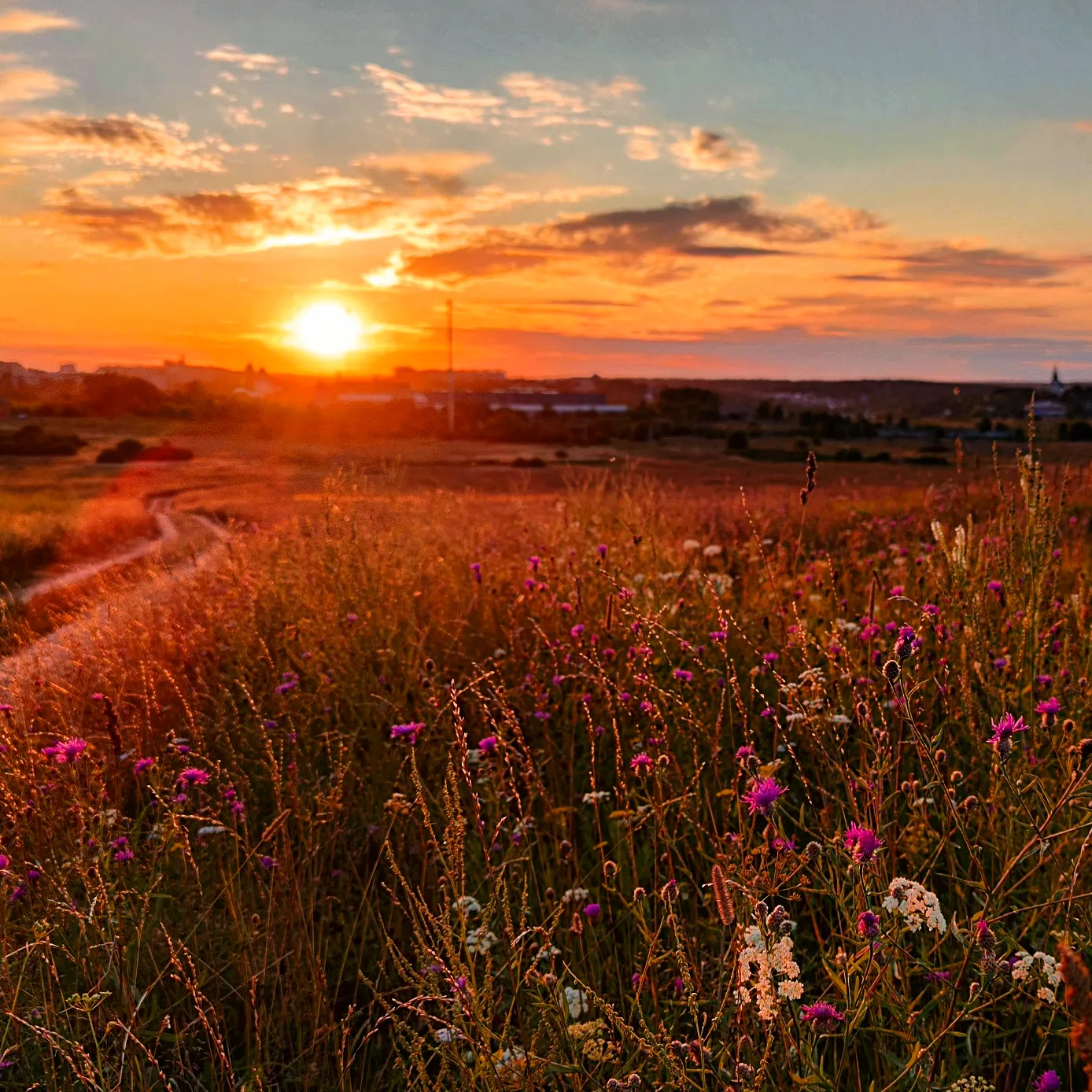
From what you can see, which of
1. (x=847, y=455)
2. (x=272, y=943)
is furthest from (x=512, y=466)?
(x=272, y=943)

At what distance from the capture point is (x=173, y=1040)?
9.55ft

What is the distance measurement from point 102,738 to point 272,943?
196 cm

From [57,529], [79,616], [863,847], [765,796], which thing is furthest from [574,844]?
[57,529]

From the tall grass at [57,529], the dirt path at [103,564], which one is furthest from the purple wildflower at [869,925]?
the tall grass at [57,529]

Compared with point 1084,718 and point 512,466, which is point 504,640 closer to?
point 1084,718

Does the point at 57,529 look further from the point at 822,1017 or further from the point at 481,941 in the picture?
the point at 822,1017

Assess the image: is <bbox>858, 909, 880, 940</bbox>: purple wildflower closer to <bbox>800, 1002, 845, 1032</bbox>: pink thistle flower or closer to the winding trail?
<bbox>800, 1002, 845, 1032</bbox>: pink thistle flower

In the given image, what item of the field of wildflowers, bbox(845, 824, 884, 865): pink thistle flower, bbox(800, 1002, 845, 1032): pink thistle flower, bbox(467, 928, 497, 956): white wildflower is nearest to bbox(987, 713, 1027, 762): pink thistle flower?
the field of wildflowers

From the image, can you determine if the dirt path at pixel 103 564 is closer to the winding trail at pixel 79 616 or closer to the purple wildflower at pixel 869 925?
the winding trail at pixel 79 616

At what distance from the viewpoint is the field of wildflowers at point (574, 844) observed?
81.0 inches

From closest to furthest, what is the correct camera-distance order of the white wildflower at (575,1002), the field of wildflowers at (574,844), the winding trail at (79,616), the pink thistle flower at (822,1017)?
the pink thistle flower at (822,1017) → the field of wildflowers at (574,844) → the white wildflower at (575,1002) → the winding trail at (79,616)

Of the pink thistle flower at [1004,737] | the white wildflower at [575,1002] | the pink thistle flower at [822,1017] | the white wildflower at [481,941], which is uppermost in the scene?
the pink thistle flower at [1004,737]

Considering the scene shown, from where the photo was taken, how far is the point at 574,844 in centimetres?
359

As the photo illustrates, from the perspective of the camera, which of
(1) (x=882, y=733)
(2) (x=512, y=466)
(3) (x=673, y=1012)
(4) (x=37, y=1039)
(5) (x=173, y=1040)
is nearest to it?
(1) (x=882, y=733)
